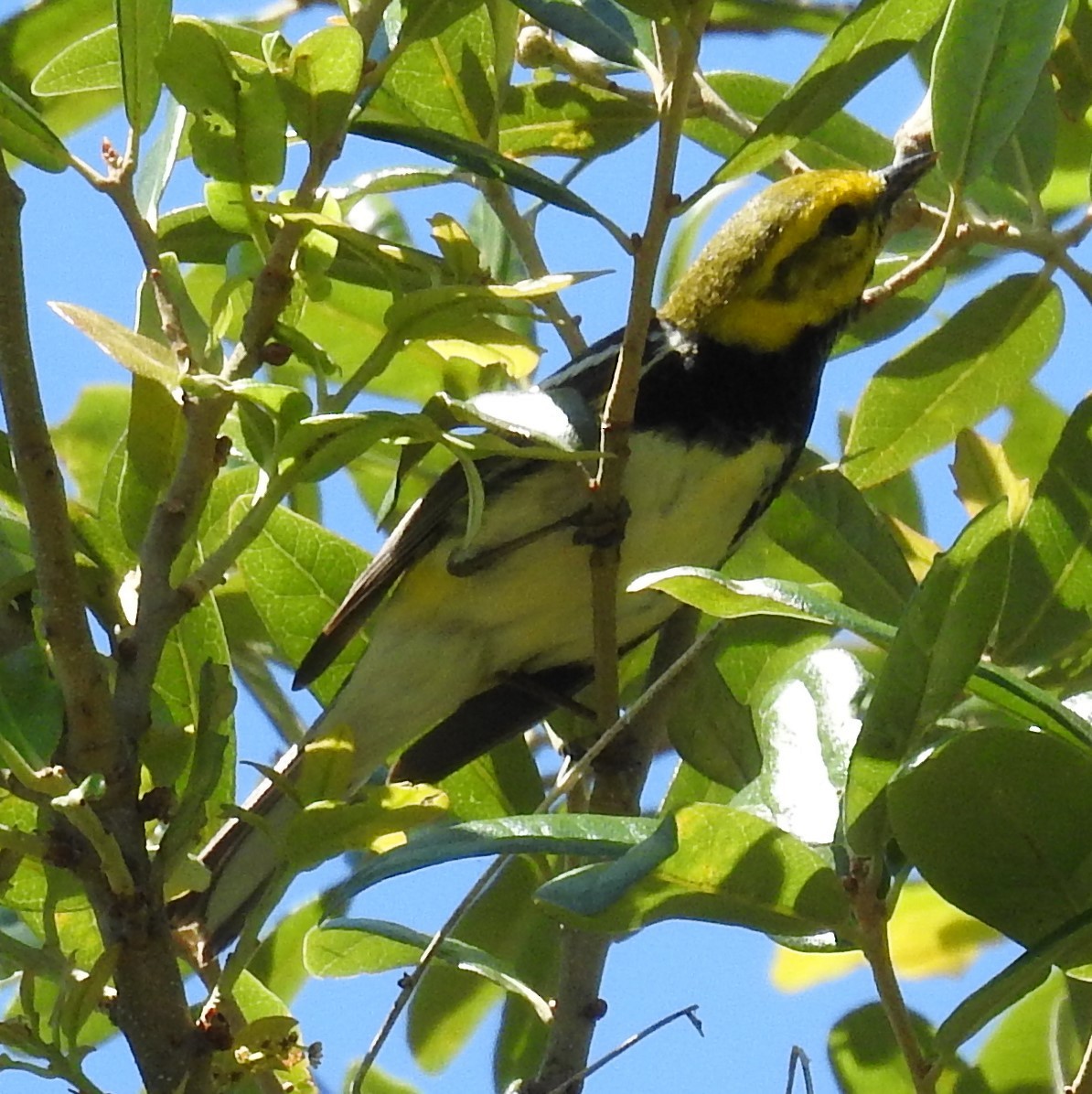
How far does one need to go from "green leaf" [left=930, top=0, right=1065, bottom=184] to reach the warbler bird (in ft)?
2.86

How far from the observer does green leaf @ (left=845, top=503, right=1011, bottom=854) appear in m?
1.30

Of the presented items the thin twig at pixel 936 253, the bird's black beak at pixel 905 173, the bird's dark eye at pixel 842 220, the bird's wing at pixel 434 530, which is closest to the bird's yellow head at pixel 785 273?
the bird's dark eye at pixel 842 220

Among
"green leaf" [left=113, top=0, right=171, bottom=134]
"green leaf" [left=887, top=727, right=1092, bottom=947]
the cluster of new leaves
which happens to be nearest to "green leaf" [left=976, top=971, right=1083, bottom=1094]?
the cluster of new leaves

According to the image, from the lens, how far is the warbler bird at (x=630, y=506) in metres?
2.69

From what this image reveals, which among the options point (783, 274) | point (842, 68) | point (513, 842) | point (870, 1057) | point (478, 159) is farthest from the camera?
point (783, 274)

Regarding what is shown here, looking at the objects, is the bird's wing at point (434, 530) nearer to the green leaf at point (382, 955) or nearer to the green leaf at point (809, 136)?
the green leaf at point (809, 136)

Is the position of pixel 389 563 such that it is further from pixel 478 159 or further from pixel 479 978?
pixel 478 159

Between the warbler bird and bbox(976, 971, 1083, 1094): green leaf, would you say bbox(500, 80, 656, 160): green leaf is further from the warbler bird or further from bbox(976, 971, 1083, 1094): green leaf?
bbox(976, 971, 1083, 1094): green leaf

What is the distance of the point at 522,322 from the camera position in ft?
9.13

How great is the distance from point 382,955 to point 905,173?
1420 millimetres

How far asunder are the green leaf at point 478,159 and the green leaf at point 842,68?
0.61 ft

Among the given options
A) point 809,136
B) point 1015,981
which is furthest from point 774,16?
point 1015,981

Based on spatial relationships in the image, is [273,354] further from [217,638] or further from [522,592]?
[522,592]

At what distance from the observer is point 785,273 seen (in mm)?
3064
